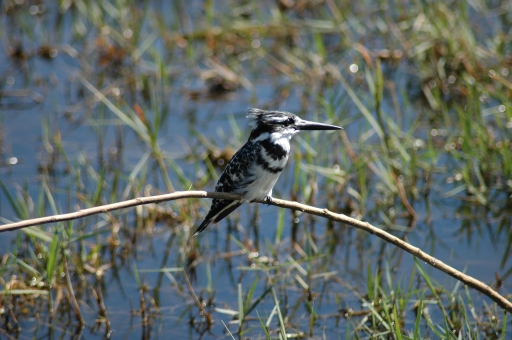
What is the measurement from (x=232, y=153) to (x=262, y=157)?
69.9 inches

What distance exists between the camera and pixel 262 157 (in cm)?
382

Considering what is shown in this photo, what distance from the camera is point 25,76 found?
23.3 ft

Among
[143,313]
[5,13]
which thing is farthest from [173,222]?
[5,13]

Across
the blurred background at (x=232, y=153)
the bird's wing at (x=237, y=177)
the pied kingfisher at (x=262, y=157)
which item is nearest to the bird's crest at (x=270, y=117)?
the pied kingfisher at (x=262, y=157)

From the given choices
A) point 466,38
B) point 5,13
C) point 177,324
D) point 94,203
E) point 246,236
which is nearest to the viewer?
point 177,324

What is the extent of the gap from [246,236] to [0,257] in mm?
1532

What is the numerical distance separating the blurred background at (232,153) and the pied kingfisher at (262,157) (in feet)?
1.47

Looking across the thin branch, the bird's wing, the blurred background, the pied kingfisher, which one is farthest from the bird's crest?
the thin branch

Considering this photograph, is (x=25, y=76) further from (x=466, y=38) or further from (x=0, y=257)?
(x=466, y=38)

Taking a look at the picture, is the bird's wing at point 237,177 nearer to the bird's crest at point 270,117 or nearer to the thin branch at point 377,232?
the bird's crest at point 270,117

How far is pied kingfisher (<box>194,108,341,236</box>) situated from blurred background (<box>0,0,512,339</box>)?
447mm

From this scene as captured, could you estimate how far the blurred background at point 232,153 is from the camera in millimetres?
→ 4238

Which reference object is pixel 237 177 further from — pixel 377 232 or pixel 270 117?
pixel 377 232

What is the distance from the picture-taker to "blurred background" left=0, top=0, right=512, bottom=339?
424cm
